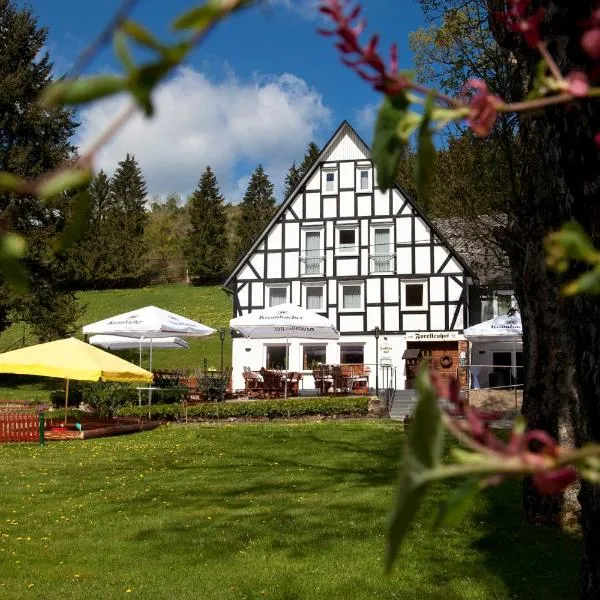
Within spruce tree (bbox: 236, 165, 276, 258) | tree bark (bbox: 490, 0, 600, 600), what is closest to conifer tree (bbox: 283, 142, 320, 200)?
spruce tree (bbox: 236, 165, 276, 258)

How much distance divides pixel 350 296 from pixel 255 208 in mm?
47014

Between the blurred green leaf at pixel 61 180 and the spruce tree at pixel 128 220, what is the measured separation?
222 feet

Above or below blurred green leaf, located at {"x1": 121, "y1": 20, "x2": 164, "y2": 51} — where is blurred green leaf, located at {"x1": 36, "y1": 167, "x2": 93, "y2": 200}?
below

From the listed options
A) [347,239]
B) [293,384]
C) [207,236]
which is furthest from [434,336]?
[207,236]

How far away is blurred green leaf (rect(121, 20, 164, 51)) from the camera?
457mm

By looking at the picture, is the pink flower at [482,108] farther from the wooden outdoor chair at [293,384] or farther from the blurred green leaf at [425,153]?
the wooden outdoor chair at [293,384]

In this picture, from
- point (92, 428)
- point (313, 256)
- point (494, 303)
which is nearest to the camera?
point (92, 428)

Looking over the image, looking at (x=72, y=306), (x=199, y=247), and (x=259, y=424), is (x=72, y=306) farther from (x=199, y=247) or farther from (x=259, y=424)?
(x=199, y=247)

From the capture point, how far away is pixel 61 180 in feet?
1.80

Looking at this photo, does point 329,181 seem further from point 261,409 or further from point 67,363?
point 67,363

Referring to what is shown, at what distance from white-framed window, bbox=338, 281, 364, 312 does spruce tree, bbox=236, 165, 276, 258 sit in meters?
41.4

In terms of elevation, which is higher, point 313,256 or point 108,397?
point 313,256

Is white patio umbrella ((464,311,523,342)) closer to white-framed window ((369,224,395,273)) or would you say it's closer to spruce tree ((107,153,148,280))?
white-framed window ((369,224,395,273))

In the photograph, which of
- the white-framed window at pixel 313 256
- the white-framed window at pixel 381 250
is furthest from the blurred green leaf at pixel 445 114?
the white-framed window at pixel 313 256
